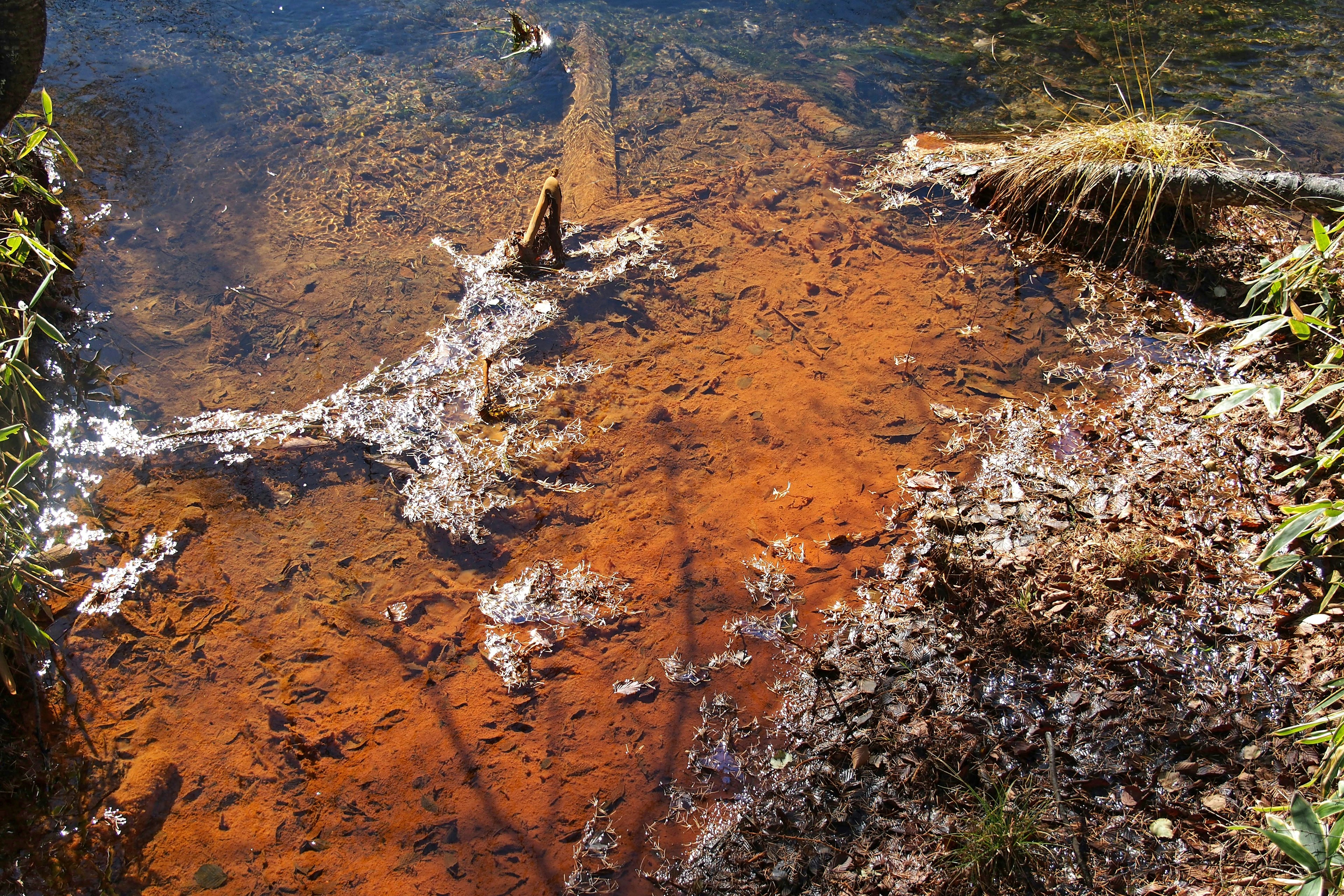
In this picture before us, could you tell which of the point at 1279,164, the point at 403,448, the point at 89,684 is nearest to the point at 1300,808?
the point at 403,448

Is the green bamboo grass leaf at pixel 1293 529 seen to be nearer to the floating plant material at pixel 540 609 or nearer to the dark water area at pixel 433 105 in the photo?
the floating plant material at pixel 540 609

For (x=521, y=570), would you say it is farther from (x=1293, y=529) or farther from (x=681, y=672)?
(x=1293, y=529)

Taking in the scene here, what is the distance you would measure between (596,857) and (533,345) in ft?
7.95

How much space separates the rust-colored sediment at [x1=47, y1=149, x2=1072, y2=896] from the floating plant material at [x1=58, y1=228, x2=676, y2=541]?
0.11 m

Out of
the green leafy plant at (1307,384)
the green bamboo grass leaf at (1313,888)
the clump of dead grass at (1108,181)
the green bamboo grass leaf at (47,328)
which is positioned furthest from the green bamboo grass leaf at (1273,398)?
the green bamboo grass leaf at (47,328)

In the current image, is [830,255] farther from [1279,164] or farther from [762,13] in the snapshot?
[762,13]

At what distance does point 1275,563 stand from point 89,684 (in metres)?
4.03

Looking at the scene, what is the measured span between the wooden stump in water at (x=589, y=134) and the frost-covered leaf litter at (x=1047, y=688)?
2.88m

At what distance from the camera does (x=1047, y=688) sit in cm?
234

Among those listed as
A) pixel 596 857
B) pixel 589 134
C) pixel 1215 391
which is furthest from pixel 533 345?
pixel 1215 391

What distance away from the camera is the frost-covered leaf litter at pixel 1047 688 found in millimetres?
2023

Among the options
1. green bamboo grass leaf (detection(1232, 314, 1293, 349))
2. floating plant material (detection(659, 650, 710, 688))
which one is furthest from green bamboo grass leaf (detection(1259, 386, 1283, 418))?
floating plant material (detection(659, 650, 710, 688))

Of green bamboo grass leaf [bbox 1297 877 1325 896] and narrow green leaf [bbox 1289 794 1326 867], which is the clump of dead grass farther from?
green bamboo grass leaf [bbox 1297 877 1325 896]

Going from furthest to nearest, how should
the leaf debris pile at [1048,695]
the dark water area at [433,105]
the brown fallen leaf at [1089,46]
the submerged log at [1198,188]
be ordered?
the brown fallen leaf at [1089,46]
the dark water area at [433,105]
the submerged log at [1198,188]
the leaf debris pile at [1048,695]
